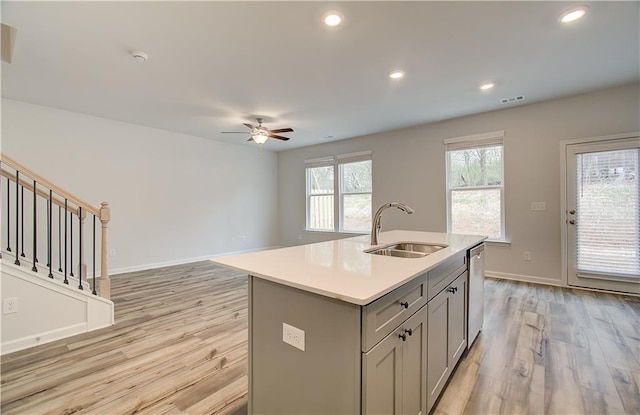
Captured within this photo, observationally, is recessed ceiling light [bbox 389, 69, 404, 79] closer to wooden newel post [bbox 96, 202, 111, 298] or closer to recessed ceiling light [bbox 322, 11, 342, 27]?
recessed ceiling light [bbox 322, 11, 342, 27]

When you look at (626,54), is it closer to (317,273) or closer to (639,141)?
(639,141)

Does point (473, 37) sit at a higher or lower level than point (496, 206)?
higher

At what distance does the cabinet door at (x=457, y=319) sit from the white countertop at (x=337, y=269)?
0.91 feet

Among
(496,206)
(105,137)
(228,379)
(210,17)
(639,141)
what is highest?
(210,17)

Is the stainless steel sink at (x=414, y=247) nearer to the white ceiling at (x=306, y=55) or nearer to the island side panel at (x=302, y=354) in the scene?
the island side panel at (x=302, y=354)

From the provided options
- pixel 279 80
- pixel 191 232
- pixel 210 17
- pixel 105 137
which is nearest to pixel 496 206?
pixel 279 80

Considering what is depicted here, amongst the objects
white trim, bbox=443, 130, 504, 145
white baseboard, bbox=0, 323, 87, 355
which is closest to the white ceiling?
white trim, bbox=443, 130, 504, 145

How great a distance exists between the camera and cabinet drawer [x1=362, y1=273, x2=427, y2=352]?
3.36ft

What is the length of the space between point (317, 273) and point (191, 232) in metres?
5.09

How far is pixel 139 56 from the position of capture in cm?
261

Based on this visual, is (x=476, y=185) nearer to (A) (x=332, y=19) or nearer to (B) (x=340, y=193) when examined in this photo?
(B) (x=340, y=193)

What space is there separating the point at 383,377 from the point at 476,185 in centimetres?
425

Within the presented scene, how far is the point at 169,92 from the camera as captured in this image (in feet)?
11.4

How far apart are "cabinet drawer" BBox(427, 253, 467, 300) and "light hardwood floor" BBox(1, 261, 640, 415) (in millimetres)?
692
